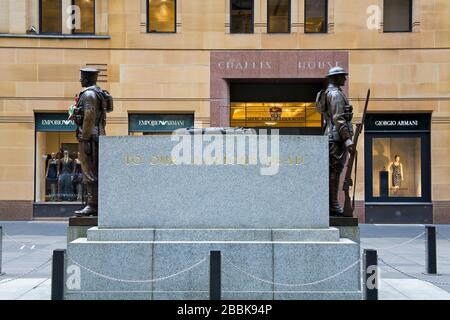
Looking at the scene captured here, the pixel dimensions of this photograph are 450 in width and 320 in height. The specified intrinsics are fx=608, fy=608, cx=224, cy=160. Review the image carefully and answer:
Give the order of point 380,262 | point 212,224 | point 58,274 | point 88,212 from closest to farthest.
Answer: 1. point 58,274
2. point 212,224
3. point 88,212
4. point 380,262

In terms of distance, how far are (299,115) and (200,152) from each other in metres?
15.2

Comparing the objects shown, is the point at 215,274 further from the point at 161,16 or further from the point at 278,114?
the point at 161,16

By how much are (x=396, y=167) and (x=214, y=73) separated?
7.71 metres

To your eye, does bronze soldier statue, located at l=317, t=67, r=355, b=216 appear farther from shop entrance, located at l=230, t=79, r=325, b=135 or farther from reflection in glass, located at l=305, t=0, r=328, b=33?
shop entrance, located at l=230, t=79, r=325, b=135

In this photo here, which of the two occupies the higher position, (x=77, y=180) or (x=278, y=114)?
(x=278, y=114)

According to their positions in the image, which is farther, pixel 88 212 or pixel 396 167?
pixel 396 167

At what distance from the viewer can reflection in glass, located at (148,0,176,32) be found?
22953 mm

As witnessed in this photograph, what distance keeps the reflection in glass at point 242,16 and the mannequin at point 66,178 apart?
8.00 metres

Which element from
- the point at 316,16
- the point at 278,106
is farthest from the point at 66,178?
the point at 316,16

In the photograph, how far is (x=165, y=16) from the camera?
23031mm

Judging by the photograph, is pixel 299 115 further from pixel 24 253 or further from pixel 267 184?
pixel 267 184

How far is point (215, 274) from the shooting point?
26.6 ft

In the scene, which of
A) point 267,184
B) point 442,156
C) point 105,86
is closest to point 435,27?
point 442,156

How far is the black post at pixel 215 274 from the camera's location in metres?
8.09
